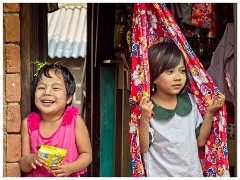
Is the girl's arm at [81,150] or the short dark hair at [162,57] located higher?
the short dark hair at [162,57]

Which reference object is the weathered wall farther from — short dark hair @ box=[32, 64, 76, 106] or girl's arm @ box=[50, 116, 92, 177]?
girl's arm @ box=[50, 116, 92, 177]

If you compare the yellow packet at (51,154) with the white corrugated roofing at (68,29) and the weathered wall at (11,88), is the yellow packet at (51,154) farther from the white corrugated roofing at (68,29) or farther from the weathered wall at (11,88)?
the white corrugated roofing at (68,29)

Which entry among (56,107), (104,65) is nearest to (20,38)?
(56,107)

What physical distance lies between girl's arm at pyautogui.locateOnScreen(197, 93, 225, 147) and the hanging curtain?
0.04m

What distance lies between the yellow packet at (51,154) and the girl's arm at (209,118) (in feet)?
3.25

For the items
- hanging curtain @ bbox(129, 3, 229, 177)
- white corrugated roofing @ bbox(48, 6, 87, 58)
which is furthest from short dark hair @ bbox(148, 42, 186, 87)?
white corrugated roofing @ bbox(48, 6, 87, 58)

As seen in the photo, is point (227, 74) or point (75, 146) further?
point (227, 74)

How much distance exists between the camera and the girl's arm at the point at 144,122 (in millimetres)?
3205

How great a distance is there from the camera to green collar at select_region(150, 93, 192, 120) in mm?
3338

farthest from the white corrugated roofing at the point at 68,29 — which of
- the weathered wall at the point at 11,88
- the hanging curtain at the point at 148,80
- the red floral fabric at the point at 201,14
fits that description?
the weathered wall at the point at 11,88

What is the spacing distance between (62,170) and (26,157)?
0.24 meters

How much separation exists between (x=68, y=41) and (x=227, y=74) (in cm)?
389

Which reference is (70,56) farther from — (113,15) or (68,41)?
(113,15)

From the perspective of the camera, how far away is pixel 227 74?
407cm
